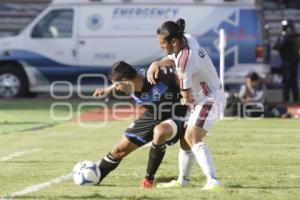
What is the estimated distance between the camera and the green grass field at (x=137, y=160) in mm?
Result: 9492

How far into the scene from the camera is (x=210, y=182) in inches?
378

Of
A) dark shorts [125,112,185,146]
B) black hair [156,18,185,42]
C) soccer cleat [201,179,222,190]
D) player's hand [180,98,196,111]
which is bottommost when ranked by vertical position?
soccer cleat [201,179,222,190]

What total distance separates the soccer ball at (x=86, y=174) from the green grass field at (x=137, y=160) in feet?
0.39

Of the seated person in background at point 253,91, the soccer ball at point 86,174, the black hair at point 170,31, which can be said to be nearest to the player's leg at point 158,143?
the soccer ball at point 86,174

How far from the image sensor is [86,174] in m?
10.1

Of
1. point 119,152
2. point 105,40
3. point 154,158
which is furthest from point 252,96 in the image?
point 154,158

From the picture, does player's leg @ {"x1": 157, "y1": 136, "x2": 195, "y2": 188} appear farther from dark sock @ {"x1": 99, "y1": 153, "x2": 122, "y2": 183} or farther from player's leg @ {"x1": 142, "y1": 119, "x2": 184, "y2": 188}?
dark sock @ {"x1": 99, "y1": 153, "x2": 122, "y2": 183}

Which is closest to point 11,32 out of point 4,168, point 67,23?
point 67,23

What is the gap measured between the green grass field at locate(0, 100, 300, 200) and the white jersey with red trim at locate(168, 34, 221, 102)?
0.99 m

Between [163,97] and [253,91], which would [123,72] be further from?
[253,91]

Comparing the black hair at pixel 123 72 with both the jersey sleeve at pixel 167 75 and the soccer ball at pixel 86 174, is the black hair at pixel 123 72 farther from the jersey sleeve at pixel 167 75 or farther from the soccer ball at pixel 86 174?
the soccer ball at pixel 86 174

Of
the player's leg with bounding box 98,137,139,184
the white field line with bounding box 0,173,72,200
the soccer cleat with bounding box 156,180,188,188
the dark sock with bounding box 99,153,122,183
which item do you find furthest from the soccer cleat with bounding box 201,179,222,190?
the white field line with bounding box 0,173,72,200

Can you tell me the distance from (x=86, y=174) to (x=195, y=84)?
146 centimetres

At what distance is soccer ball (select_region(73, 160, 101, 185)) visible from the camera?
10.1m
